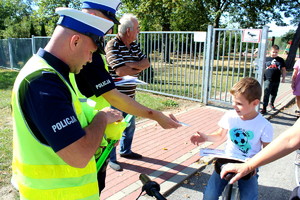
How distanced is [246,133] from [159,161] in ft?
6.51

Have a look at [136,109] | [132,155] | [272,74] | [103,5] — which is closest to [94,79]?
[136,109]

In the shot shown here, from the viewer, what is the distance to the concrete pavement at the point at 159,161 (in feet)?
10.8

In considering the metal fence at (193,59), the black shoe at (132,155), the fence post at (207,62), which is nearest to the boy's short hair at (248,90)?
the black shoe at (132,155)

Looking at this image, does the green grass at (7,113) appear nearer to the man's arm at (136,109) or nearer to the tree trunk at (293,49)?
the man's arm at (136,109)

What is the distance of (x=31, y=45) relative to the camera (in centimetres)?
1402

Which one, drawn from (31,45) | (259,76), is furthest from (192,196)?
(31,45)

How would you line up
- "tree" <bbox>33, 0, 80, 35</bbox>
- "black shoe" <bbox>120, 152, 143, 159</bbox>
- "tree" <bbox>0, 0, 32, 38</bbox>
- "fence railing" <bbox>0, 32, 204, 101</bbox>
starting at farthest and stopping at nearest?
1. "tree" <bbox>33, 0, 80, 35</bbox>
2. "tree" <bbox>0, 0, 32, 38</bbox>
3. "fence railing" <bbox>0, 32, 204, 101</bbox>
4. "black shoe" <bbox>120, 152, 143, 159</bbox>

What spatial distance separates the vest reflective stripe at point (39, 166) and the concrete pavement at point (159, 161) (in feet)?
6.13

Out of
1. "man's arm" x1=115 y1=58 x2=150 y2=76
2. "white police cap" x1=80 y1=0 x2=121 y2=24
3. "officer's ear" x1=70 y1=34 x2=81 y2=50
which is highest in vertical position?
"white police cap" x1=80 y1=0 x2=121 y2=24

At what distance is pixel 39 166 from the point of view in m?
1.22

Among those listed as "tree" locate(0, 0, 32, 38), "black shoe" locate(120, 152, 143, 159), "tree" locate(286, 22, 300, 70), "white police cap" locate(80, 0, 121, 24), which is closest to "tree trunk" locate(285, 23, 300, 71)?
"tree" locate(286, 22, 300, 70)

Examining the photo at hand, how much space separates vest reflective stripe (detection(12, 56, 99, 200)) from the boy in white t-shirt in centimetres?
139

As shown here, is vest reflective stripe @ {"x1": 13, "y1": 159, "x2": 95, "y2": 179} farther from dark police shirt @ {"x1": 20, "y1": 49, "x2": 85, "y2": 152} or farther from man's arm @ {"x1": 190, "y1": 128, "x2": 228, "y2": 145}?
man's arm @ {"x1": 190, "y1": 128, "x2": 228, "y2": 145}

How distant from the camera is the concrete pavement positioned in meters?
3.29
